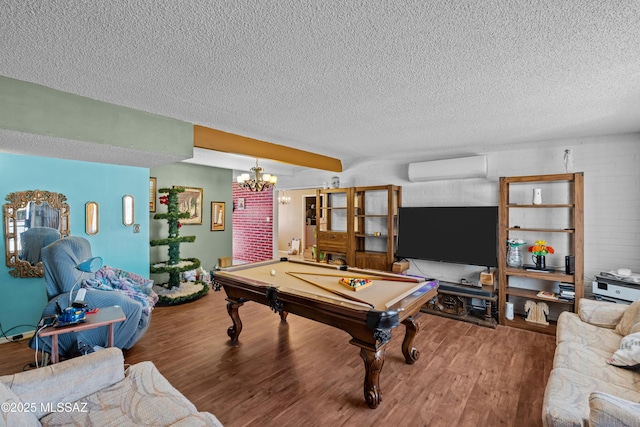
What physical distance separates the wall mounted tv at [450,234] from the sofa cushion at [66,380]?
13.5 ft

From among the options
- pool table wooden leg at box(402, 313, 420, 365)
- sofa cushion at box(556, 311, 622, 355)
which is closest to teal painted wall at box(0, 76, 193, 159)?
pool table wooden leg at box(402, 313, 420, 365)

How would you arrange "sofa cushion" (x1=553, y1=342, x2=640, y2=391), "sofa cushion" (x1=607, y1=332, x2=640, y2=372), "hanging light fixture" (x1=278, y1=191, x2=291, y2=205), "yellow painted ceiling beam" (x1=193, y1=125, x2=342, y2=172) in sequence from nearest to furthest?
"sofa cushion" (x1=553, y1=342, x2=640, y2=391) → "sofa cushion" (x1=607, y1=332, x2=640, y2=372) → "yellow painted ceiling beam" (x1=193, y1=125, x2=342, y2=172) → "hanging light fixture" (x1=278, y1=191, x2=291, y2=205)

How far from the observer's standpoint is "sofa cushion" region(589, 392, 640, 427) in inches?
49.1

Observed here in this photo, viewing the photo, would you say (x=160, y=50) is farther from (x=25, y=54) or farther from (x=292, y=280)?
(x=292, y=280)

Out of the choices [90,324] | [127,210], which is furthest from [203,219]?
[90,324]

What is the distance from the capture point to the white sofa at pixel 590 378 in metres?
1.32

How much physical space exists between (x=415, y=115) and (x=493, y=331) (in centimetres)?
284

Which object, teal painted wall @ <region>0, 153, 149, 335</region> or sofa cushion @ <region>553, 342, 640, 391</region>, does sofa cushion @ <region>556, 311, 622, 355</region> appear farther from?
teal painted wall @ <region>0, 153, 149, 335</region>

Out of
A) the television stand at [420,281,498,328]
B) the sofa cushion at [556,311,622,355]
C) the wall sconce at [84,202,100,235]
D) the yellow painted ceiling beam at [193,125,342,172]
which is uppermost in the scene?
the yellow painted ceiling beam at [193,125,342,172]

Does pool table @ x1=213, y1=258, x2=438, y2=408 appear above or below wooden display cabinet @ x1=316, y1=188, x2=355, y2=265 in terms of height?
below

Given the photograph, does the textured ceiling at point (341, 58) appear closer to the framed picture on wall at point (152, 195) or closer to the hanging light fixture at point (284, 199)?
the framed picture on wall at point (152, 195)

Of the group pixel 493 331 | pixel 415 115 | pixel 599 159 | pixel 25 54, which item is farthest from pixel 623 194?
pixel 25 54

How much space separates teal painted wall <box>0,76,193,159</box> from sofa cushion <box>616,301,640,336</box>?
431cm

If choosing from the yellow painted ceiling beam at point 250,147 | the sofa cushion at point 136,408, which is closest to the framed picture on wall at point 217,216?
the yellow painted ceiling beam at point 250,147
